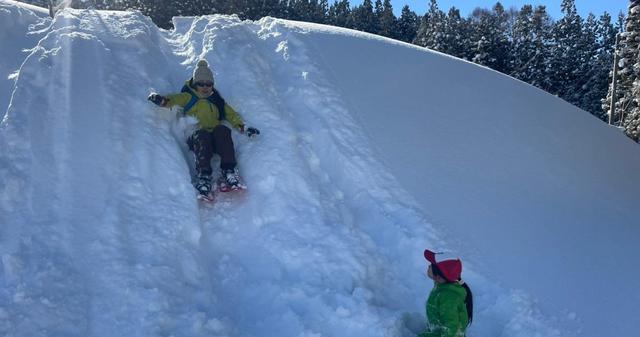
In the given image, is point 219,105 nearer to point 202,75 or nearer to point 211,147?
point 202,75

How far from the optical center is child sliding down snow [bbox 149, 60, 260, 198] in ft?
19.0

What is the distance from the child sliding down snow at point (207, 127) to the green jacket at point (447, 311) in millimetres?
2358

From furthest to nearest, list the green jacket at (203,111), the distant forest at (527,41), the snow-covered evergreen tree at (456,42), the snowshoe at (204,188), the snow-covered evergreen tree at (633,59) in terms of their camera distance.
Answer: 1. the snow-covered evergreen tree at (456,42)
2. the distant forest at (527,41)
3. the snow-covered evergreen tree at (633,59)
4. the green jacket at (203,111)
5. the snowshoe at (204,188)

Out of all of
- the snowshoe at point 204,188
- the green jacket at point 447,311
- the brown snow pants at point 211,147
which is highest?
the brown snow pants at point 211,147

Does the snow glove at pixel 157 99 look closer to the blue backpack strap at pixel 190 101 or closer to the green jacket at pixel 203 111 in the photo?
the green jacket at pixel 203 111

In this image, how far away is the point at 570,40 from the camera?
43719 mm

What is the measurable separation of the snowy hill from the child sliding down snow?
20 cm

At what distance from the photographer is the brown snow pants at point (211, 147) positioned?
584 cm

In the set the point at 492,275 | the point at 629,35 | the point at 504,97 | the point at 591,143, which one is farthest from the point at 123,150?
the point at 629,35

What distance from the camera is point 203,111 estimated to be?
251 inches

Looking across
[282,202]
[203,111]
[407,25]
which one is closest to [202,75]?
[203,111]

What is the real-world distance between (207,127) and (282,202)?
51.5 inches

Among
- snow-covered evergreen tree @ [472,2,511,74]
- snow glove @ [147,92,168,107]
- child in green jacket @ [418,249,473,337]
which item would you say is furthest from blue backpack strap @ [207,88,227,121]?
snow-covered evergreen tree @ [472,2,511,74]

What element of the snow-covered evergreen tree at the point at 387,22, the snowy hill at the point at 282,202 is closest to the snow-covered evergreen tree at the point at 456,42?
the snow-covered evergreen tree at the point at 387,22
